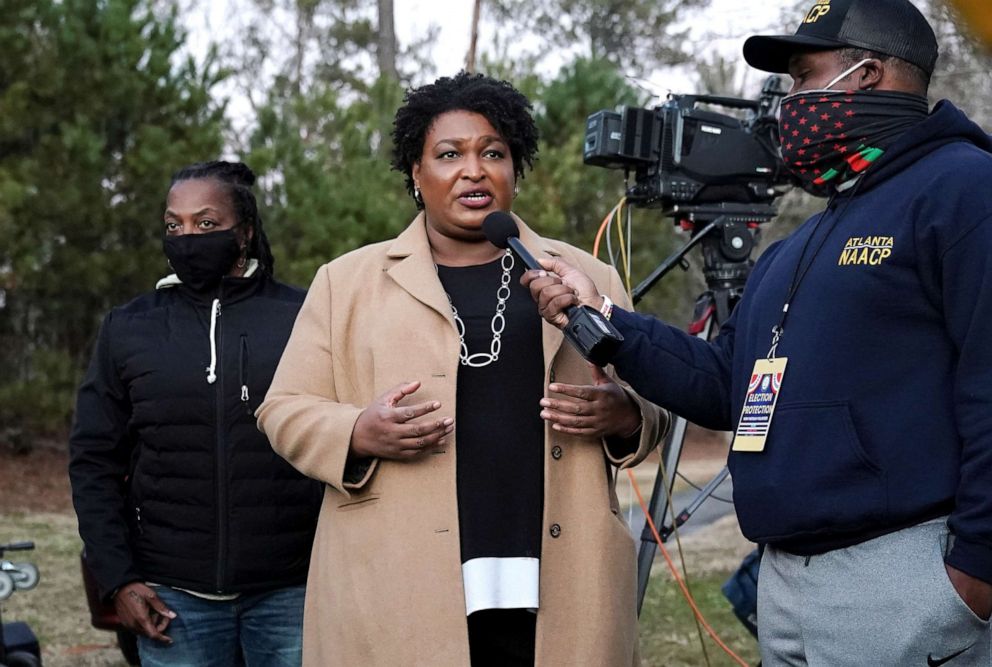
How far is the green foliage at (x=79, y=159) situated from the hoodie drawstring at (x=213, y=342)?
9.40m

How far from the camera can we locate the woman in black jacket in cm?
341

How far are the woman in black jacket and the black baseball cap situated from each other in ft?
5.65

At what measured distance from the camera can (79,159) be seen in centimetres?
1270

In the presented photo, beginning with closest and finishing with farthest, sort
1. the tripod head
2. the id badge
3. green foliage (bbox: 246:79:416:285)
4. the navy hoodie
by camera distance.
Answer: the navy hoodie, the id badge, the tripod head, green foliage (bbox: 246:79:416:285)

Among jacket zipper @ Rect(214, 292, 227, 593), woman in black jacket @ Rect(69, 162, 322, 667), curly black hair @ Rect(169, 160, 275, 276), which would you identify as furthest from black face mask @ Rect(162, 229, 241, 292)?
jacket zipper @ Rect(214, 292, 227, 593)

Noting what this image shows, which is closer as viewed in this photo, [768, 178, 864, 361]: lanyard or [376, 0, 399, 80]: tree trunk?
[768, 178, 864, 361]: lanyard

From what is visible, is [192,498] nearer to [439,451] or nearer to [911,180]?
[439,451]

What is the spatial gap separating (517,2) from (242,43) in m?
5.65

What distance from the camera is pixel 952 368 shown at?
7.76ft

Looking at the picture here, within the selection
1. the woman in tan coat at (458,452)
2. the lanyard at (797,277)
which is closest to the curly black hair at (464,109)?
the woman in tan coat at (458,452)

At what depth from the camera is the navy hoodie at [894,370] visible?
7.48ft

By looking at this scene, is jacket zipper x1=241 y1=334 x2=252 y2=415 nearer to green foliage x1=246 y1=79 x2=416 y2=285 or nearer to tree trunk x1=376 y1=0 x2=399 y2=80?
green foliage x1=246 y1=79 x2=416 y2=285

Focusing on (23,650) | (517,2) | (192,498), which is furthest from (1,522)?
(517,2)

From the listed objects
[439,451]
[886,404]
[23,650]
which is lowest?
[23,650]
